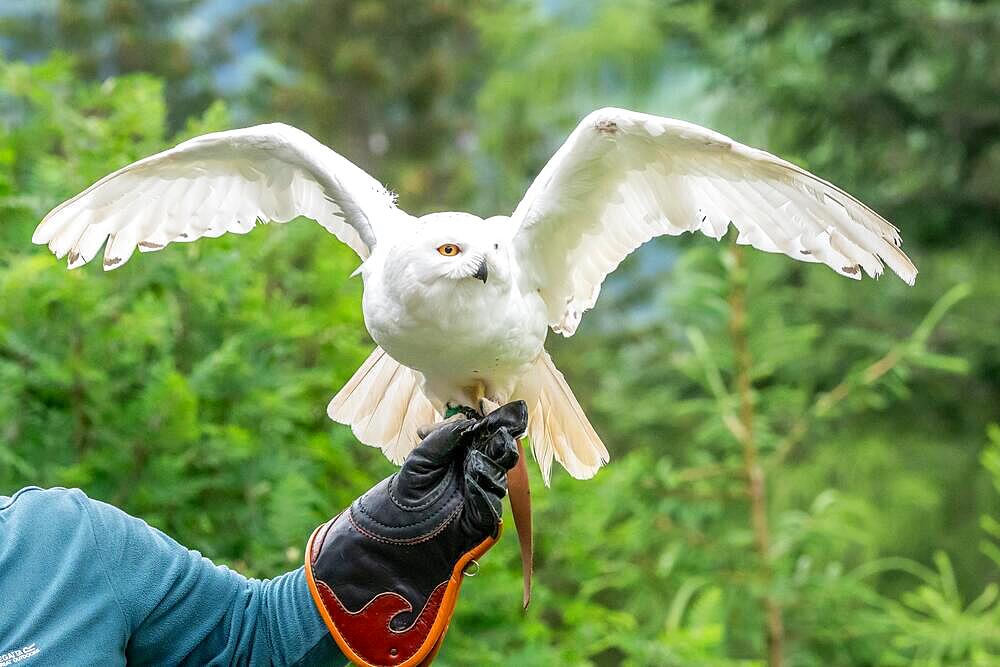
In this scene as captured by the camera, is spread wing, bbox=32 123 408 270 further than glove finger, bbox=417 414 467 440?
Yes

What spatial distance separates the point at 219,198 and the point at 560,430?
3.56ft

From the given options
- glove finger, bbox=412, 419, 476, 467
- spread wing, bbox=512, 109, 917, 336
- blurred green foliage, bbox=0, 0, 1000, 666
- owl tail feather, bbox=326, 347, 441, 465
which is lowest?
blurred green foliage, bbox=0, 0, 1000, 666

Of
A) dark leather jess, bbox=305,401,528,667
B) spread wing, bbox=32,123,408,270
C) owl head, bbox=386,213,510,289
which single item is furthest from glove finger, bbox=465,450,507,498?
spread wing, bbox=32,123,408,270

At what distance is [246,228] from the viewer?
350 centimetres

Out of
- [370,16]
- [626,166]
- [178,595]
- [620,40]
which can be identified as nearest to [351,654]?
[178,595]

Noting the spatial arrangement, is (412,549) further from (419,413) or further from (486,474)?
(419,413)

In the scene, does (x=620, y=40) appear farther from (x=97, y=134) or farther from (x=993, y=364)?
(x=97, y=134)

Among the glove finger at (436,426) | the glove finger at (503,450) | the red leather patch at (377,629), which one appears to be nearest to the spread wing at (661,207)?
the glove finger at (436,426)

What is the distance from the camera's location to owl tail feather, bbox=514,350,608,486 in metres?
3.25

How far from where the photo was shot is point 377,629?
8.39ft

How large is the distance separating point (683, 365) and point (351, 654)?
3.79 meters

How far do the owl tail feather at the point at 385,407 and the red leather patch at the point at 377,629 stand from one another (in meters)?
0.60

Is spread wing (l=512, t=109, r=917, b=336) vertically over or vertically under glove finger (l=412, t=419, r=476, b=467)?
over

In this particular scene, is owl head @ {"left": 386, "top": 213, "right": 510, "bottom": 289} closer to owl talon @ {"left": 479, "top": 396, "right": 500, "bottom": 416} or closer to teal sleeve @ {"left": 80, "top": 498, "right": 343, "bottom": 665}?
owl talon @ {"left": 479, "top": 396, "right": 500, "bottom": 416}
